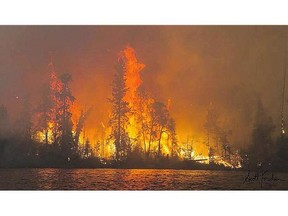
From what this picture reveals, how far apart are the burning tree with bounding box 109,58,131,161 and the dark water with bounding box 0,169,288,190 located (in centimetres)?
20

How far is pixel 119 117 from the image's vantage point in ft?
14.7

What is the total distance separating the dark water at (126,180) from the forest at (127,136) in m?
0.06

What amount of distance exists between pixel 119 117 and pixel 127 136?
190mm

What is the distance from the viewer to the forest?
4.45 m

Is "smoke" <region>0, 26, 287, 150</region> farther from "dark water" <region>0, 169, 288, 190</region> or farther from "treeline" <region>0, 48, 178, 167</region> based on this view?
"dark water" <region>0, 169, 288, 190</region>

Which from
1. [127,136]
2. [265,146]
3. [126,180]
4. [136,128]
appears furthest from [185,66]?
[126,180]

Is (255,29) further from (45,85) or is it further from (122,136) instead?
(45,85)

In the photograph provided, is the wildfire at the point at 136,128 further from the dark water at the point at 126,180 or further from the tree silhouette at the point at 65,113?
the dark water at the point at 126,180

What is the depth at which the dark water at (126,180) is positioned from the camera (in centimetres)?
443
